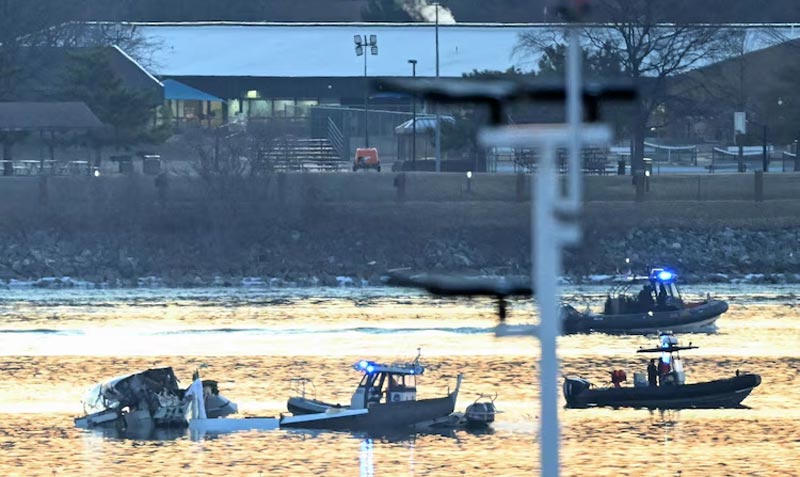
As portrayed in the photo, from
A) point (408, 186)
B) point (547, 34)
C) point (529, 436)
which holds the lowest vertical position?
point (529, 436)

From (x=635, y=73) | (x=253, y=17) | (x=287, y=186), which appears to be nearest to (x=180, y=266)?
(x=287, y=186)

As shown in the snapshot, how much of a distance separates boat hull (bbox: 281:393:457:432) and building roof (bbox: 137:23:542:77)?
233ft

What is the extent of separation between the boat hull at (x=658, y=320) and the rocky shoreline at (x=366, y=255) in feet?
55.2

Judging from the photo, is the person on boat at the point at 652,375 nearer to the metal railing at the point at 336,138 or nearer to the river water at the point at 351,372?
the river water at the point at 351,372

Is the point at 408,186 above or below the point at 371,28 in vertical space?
below

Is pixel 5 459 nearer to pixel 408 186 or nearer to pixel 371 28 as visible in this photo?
pixel 408 186

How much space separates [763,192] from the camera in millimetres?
79312

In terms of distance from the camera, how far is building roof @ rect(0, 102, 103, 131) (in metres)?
82.9

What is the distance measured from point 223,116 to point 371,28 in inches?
500

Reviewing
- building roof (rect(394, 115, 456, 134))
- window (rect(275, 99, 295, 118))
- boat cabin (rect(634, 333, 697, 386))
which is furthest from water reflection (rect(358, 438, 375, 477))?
window (rect(275, 99, 295, 118))

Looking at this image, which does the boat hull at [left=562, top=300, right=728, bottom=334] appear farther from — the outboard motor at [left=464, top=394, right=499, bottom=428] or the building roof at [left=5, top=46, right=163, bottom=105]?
the building roof at [left=5, top=46, right=163, bottom=105]

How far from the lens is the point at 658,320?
5475 centimetres

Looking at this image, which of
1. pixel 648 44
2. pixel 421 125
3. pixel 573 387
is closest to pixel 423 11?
pixel 421 125

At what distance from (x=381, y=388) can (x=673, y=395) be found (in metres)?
6.95
